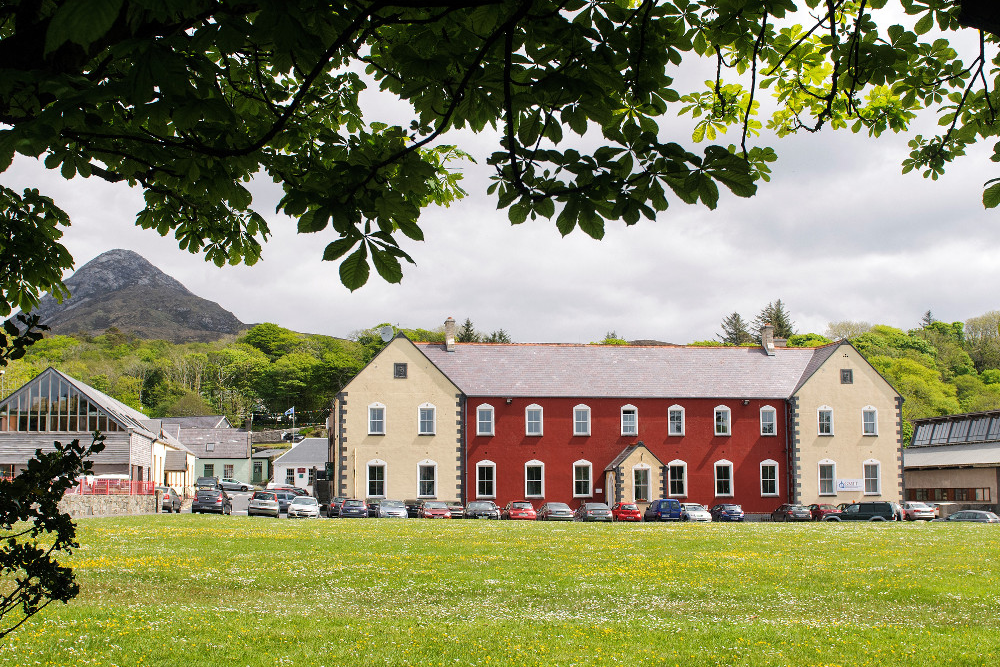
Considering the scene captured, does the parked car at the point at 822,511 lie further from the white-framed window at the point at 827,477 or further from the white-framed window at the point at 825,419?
the white-framed window at the point at 825,419

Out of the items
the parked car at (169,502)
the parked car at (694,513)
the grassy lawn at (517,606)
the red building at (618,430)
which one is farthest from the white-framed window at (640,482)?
the parked car at (169,502)

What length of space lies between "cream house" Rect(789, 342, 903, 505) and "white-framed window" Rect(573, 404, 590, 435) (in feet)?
40.2

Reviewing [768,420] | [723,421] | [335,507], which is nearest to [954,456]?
[768,420]

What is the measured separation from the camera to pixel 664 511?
4222cm

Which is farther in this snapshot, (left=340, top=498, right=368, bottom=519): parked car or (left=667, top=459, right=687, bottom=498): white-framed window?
(left=667, top=459, right=687, bottom=498): white-framed window

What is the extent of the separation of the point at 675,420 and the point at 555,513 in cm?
1148

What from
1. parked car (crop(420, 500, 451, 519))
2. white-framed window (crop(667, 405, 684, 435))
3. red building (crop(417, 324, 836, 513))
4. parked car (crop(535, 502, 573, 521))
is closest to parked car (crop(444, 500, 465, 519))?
parked car (crop(420, 500, 451, 519))

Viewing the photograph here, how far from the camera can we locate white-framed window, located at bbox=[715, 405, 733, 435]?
161 feet

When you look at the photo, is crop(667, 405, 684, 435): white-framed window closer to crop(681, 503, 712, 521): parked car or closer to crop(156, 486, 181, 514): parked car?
crop(681, 503, 712, 521): parked car

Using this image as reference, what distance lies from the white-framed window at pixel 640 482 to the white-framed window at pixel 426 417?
11787mm

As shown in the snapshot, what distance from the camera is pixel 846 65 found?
616 cm

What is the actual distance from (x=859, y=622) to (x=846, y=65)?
7.45m

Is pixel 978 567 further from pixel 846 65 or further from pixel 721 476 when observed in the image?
pixel 721 476

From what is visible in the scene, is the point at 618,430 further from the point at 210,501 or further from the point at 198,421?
the point at 198,421
